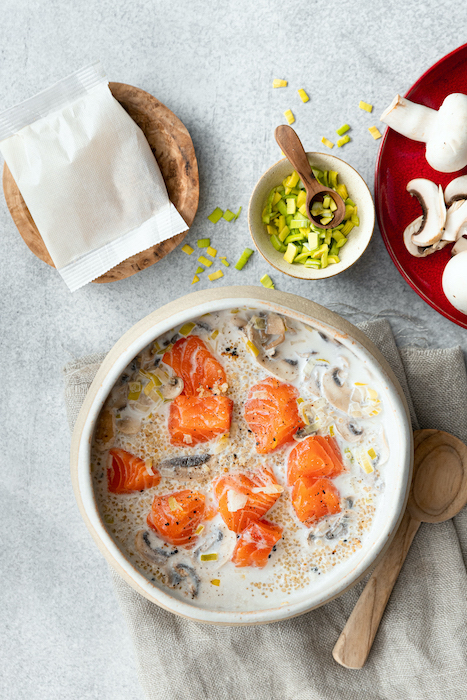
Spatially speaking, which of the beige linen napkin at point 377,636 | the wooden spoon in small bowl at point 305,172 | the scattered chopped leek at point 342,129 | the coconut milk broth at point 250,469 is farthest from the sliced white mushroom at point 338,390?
the scattered chopped leek at point 342,129

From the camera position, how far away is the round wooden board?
1.25 m

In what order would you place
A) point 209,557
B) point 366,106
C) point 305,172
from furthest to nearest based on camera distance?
point 366,106
point 305,172
point 209,557

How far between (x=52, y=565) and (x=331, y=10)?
1.58m

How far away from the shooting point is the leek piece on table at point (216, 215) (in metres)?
1.32

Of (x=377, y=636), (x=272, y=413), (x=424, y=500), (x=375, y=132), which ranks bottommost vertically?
(x=377, y=636)

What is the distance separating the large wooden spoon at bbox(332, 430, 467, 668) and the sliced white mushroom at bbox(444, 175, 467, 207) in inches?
21.2

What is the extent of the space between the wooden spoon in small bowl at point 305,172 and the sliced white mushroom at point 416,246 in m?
0.17

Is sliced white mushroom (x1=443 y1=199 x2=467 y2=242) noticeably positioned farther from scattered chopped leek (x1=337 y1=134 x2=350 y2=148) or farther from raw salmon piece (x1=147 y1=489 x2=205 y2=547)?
raw salmon piece (x1=147 y1=489 x2=205 y2=547)

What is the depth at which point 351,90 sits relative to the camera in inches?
50.8

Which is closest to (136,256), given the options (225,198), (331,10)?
(225,198)

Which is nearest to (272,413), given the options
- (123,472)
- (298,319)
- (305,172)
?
(298,319)

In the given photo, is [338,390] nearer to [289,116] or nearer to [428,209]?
[428,209]

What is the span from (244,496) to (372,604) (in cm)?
46

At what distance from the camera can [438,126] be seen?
1.16 m
